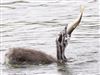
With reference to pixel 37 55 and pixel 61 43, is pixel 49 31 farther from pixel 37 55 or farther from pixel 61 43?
pixel 37 55

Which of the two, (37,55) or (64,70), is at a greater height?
(37,55)

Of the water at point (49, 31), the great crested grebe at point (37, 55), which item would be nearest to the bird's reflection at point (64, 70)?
the water at point (49, 31)

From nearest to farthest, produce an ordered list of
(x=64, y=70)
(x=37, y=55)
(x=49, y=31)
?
(x=64, y=70) < (x=37, y=55) < (x=49, y=31)

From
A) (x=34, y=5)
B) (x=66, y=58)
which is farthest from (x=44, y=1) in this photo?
(x=66, y=58)

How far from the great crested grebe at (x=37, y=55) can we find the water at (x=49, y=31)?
169 mm

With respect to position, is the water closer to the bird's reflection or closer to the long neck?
the bird's reflection

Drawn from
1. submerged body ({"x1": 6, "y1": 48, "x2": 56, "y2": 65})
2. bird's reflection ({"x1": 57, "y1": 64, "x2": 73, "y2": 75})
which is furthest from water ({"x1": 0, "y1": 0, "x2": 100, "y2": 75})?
submerged body ({"x1": 6, "y1": 48, "x2": 56, "y2": 65})

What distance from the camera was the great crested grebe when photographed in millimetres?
11867

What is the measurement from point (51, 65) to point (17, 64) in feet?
2.21

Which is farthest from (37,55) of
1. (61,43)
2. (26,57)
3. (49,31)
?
(49,31)

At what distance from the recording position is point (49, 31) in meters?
14.6

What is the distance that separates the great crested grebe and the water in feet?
0.55

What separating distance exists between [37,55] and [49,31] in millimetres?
2604

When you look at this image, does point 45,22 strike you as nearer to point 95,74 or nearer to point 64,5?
point 64,5
